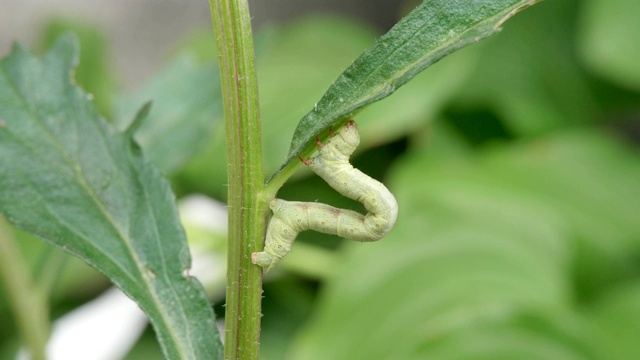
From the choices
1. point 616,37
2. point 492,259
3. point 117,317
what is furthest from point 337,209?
point 117,317

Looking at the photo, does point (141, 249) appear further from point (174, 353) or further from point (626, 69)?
point (626, 69)

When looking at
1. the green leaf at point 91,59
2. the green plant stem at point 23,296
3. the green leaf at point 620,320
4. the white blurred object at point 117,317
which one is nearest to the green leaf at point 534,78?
the green leaf at point 620,320

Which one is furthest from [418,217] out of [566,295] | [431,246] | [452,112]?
[452,112]

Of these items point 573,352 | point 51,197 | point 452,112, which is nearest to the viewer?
point 51,197

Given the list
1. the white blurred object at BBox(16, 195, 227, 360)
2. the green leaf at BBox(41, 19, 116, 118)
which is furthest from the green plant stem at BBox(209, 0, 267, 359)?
the white blurred object at BBox(16, 195, 227, 360)

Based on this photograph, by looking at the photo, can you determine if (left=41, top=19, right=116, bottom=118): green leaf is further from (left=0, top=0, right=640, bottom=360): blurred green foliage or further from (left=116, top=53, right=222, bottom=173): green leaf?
(left=116, top=53, right=222, bottom=173): green leaf

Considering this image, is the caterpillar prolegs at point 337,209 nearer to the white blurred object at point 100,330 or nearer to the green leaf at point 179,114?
the green leaf at point 179,114
